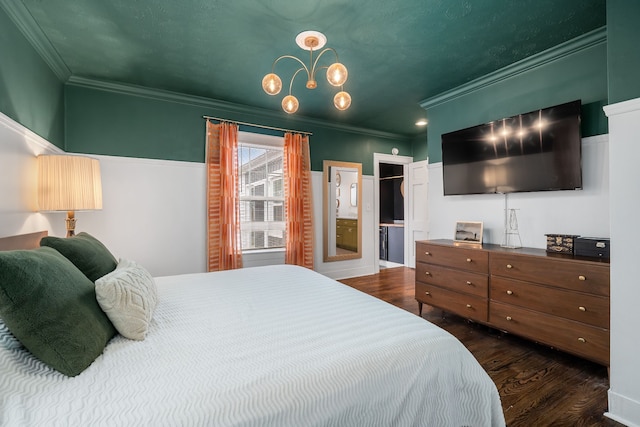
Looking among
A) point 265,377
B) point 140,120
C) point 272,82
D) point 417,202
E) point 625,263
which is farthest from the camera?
point 417,202

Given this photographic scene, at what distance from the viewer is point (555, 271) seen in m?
2.17

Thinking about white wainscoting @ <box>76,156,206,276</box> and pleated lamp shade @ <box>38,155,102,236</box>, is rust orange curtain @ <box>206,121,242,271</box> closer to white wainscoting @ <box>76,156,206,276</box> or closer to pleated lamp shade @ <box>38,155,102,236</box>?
white wainscoting @ <box>76,156,206,276</box>

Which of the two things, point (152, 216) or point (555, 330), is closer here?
point (555, 330)

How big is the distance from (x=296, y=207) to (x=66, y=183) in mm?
2535

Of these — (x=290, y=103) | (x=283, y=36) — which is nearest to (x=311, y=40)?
(x=283, y=36)

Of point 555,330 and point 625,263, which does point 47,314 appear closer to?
point 625,263

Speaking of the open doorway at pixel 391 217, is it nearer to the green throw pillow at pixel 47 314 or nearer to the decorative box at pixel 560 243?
the decorative box at pixel 560 243

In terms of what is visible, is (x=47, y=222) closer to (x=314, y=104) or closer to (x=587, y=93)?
(x=314, y=104)

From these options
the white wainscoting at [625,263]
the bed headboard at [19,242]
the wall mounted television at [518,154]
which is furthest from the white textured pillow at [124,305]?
the wall mounted television at [518,154]

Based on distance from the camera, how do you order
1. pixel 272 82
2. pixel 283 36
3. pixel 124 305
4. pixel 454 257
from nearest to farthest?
1. pixel 124 305
2. pixel 272 82
3. pixel 283 36
4. pixel 454 257

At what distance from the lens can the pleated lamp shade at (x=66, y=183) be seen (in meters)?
2.18

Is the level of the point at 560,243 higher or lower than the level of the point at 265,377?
higher

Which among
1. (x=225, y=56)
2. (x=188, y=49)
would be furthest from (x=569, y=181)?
(x=188, y=49)

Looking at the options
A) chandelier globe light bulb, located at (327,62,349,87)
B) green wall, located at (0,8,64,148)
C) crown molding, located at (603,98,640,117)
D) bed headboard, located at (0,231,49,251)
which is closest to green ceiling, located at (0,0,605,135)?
green wall, located at (0,8,64,148)
